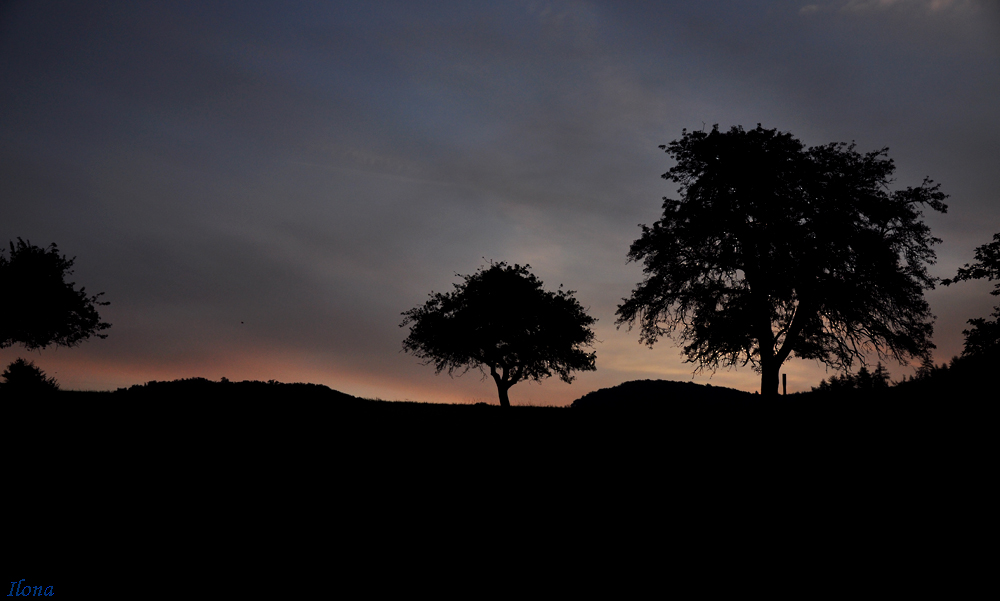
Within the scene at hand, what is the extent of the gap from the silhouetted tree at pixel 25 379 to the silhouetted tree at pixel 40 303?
1674cm

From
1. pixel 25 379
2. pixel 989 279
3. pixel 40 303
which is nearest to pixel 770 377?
pixel 989 279

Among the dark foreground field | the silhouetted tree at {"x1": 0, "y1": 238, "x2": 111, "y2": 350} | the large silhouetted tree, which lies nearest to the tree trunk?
the large silhouetted tree

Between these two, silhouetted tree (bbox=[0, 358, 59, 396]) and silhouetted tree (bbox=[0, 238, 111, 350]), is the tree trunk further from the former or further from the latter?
silhouetted tree (bbox=[0, 238, 111, 350])

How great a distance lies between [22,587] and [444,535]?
666cm

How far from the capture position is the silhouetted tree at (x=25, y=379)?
25.5m

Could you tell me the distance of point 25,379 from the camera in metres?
27.7

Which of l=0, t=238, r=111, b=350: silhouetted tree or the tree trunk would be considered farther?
l=0, t=238, r=111, b=350: silhouetted tree

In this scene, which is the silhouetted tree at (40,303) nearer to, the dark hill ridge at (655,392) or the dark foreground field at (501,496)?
the dark foreground field at (501,496)

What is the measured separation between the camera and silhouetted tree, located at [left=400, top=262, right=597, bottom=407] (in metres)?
42.2

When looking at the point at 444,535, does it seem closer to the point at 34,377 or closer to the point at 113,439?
the point at 113,439

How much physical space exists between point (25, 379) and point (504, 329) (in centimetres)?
2981

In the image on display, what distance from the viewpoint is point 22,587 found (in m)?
8.12

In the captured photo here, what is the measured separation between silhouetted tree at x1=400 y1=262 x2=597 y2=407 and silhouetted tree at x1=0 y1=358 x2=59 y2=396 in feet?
75.1

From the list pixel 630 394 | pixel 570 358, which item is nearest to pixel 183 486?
pixel 570 358
